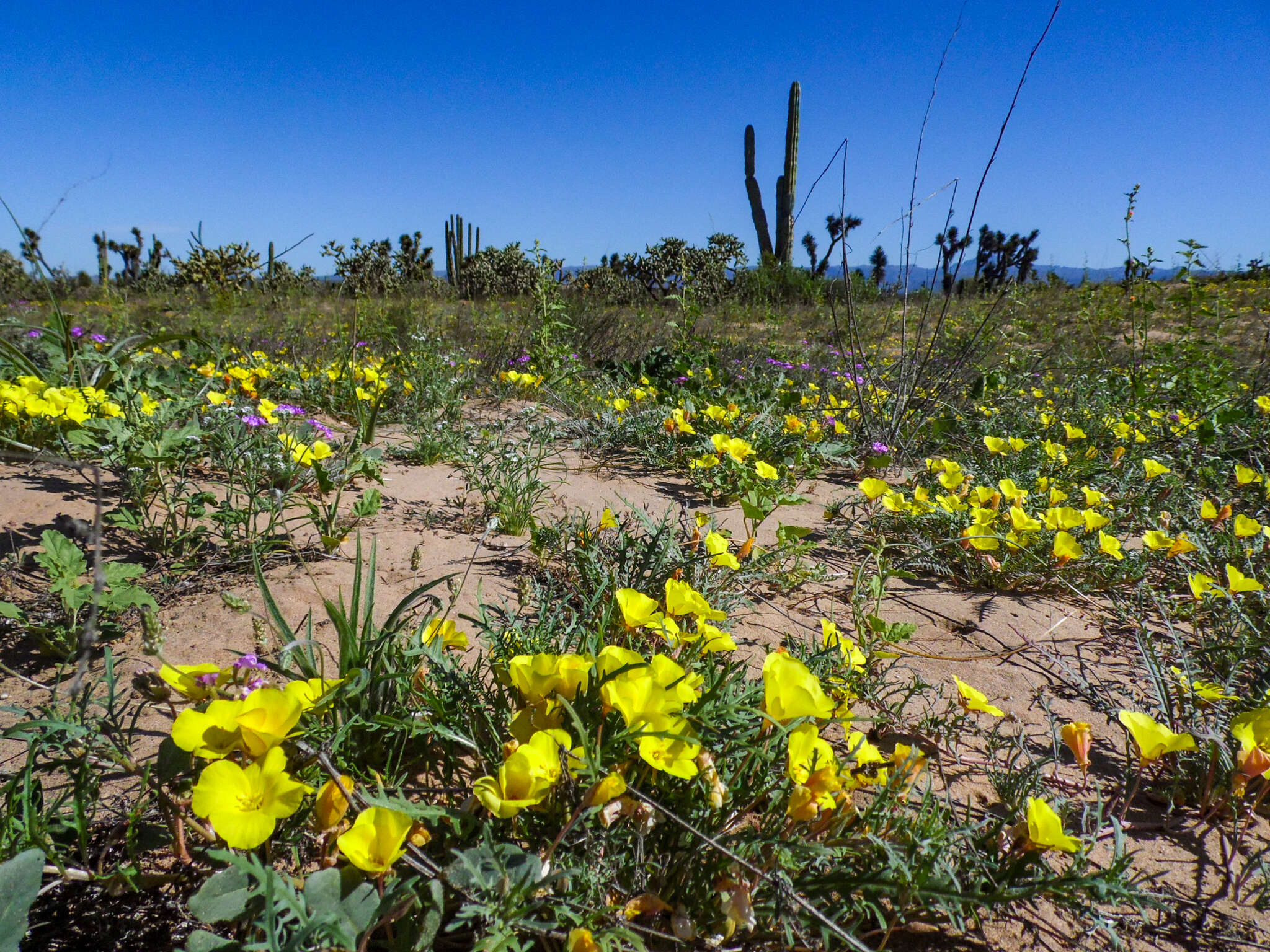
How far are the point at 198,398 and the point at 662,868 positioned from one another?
2480 mm

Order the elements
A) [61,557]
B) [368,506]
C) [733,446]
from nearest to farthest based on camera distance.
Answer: [61,557] < [368,506] < [733,446]

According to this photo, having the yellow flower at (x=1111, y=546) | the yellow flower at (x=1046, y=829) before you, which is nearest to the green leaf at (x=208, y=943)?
the yellow flower at (x=1046, y=829)

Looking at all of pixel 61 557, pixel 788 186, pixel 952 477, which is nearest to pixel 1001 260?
pixel 952 477

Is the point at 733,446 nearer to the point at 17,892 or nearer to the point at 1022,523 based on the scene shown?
the point at 1022,523

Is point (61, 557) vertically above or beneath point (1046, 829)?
above

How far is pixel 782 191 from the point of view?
14.5 m

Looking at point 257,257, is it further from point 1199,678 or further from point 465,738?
point 1199,678

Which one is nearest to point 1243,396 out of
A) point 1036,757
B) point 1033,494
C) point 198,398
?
point 1033,494

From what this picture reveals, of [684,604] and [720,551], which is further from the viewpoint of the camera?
[720,551]

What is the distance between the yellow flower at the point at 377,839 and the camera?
702 mm

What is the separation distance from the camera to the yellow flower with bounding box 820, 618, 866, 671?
4.25 ft

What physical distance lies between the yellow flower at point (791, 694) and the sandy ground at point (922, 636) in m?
0.38

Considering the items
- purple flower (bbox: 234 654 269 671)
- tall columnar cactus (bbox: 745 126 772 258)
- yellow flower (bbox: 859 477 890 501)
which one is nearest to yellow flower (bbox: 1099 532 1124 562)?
yellow flower (bbox: 859 477 890 501)

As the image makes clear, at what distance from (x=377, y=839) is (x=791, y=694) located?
0.55 meters
